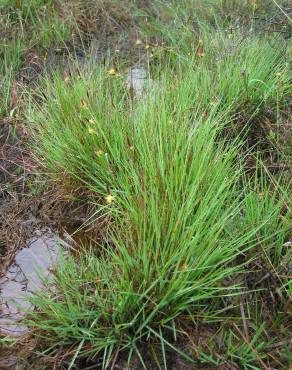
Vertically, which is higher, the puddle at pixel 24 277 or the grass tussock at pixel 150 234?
the grass tussock at pixel 150 234

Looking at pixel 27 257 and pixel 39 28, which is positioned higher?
pixel 39 28

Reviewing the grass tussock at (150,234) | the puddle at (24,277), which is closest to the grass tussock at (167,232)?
the grass tussock at (150,234)

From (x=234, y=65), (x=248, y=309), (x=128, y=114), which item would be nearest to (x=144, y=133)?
→ (x=128, y=114)

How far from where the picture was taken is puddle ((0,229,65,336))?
1.79 meters

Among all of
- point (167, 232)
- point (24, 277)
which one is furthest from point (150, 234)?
point (24, 277)

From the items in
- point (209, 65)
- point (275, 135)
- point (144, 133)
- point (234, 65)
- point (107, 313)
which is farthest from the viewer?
point (209, 65)

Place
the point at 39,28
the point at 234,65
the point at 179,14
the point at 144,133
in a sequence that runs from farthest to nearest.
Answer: the point at 179,14, the point at 39,28, the point at 234,65, the point at 144,133

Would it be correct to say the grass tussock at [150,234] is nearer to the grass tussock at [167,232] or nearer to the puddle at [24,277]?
the grass tussock at [167,232]

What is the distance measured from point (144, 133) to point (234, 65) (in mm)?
1039

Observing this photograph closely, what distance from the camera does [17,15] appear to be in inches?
142

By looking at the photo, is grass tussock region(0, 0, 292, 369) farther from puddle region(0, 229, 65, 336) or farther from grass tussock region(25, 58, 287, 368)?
puddle region(0, 229, 65, 336)

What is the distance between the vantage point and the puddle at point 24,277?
5.86 feet

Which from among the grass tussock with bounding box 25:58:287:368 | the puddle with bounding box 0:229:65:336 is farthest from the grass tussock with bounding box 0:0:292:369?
the puddle with bounding box 0:229:65:336

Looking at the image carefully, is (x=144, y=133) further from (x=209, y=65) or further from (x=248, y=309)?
(x=209, y=65)
